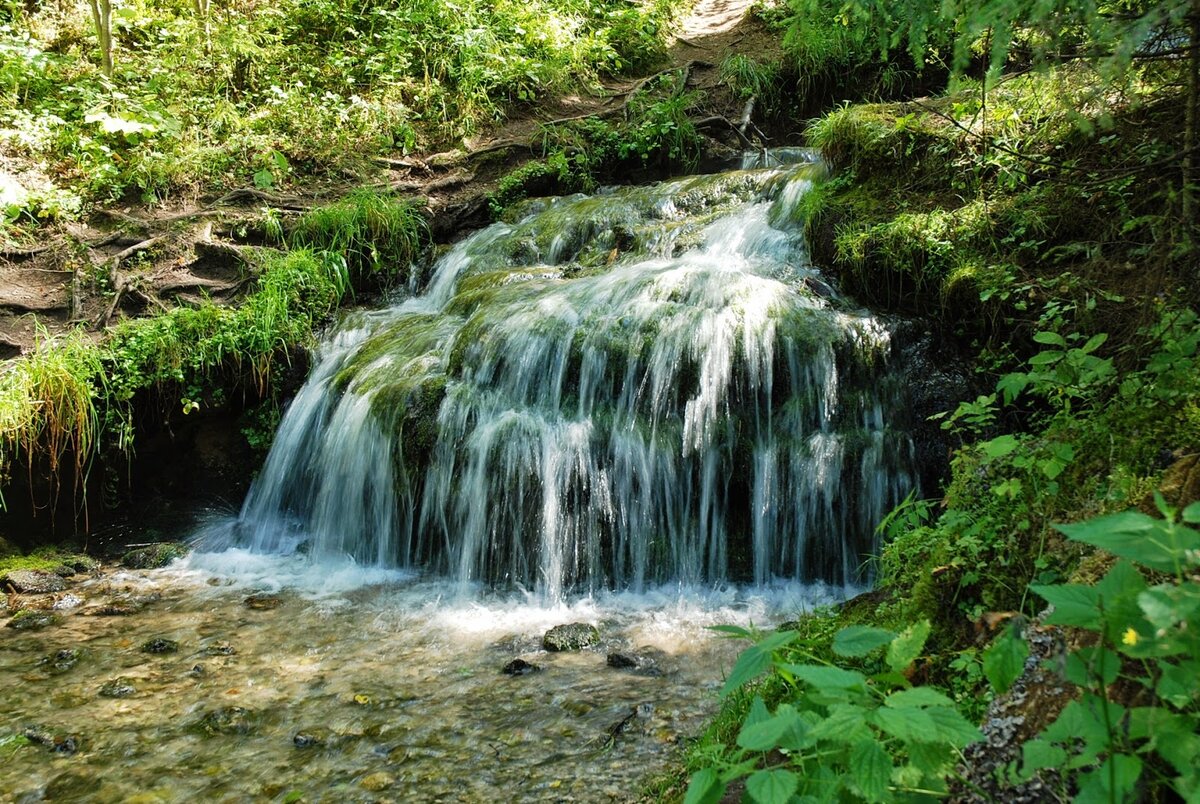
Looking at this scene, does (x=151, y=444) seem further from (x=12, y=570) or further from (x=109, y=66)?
(x=109, y=66)

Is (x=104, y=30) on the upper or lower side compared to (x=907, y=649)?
upper

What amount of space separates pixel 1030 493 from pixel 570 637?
8.15 feet

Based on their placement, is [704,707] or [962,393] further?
[962,393]

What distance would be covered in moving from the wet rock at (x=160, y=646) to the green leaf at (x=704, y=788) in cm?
380

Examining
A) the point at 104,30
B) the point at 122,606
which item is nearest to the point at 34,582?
the point at 122,606

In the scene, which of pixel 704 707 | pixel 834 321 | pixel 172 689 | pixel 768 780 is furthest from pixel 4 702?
pixel 834 321

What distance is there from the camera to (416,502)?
5.75 metres

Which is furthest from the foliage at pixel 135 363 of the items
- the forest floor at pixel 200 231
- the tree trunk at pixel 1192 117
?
the tree trunk at pixel 1192 117

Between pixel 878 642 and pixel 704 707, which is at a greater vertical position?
pixel 878 642

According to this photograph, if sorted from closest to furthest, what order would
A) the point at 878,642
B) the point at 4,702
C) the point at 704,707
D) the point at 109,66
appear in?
the point at 878,642
the point at 704,707
the point at 4,702
the point at 109,66

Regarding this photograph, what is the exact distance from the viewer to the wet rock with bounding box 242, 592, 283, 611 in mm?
4953

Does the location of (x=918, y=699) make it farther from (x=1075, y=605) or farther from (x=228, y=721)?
(x=228, y=721)

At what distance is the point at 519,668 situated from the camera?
3.91 metres

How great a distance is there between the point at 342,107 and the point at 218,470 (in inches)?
216
